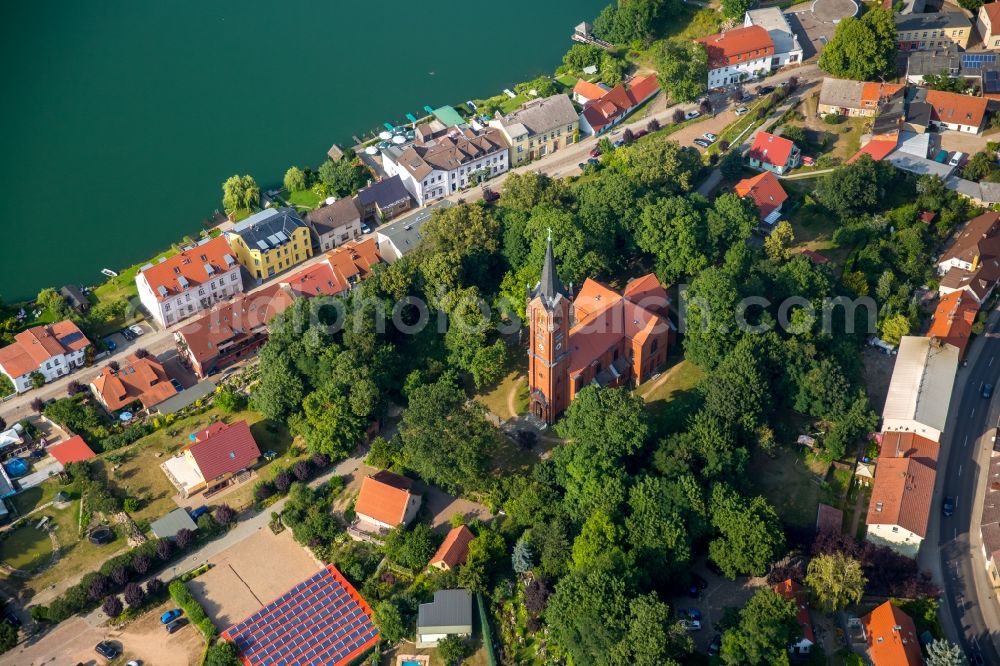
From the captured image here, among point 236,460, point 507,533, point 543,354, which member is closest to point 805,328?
point 543,354

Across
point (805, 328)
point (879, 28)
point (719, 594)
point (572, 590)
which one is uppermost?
point (879, 28)

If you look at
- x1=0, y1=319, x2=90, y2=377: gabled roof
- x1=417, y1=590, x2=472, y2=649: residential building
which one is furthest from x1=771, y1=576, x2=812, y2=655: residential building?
x1=0, y1=319, x2=90, y2=377: gabled roof

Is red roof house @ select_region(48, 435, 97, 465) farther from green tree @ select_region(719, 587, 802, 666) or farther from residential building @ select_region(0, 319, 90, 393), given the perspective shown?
green tree @ select_region(719, 587, 802, 666)

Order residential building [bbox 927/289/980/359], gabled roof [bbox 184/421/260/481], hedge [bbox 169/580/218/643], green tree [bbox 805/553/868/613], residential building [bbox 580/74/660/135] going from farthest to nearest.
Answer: residential building [bbox 580/74/660/135], residential building [bbox 927/289/980/359], gabled roof [bbox 184/421/260/481], hedge [bbox 169/580/218/643], green tree [bbox 805/553/868/613]

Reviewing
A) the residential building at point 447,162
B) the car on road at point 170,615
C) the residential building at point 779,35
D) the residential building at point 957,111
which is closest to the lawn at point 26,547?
the car on road at point 170,615

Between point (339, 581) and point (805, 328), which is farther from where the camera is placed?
point (805, 328)

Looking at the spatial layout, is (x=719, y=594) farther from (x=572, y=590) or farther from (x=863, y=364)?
(x=863, y=364)

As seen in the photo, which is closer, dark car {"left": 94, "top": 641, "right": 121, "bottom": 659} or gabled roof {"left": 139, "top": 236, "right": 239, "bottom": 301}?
dark car {"left": 94, "top": 641, "right": 121, "bottom": 659}
